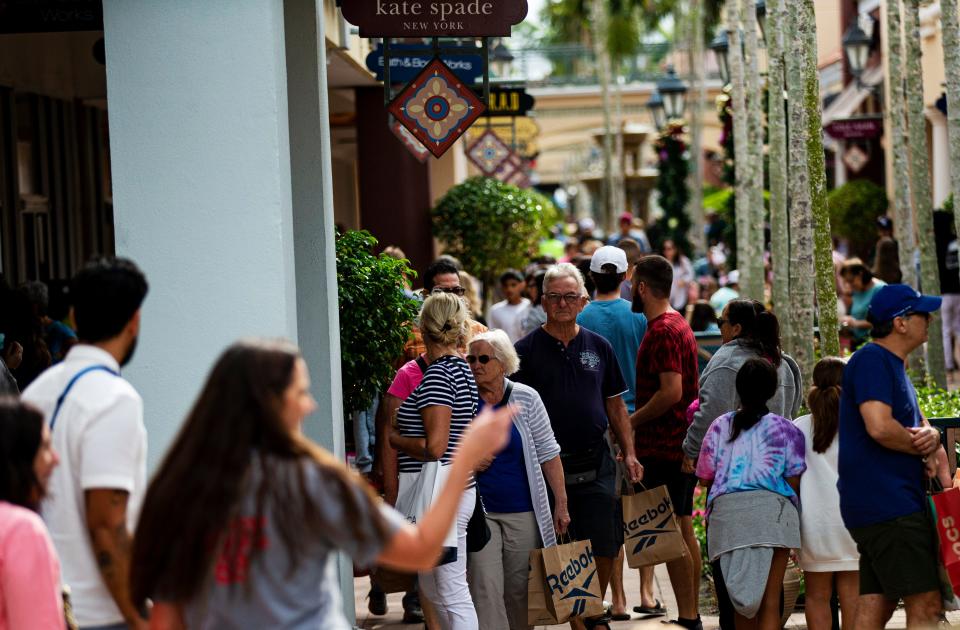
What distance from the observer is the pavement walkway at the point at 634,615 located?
830 cm

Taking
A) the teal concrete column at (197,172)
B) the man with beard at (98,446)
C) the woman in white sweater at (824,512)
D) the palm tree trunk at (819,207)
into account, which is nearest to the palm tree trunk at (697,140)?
the palm tree trunk at (819,207)

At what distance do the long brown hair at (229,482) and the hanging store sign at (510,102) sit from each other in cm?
1341

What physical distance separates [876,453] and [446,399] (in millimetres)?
1946

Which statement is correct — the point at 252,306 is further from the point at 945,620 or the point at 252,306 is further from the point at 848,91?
the point at 848,91

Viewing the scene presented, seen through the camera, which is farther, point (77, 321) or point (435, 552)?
point (77, 321)

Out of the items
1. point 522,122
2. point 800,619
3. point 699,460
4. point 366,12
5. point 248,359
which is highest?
point 522,122

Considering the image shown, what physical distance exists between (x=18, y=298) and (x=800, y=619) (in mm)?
4898

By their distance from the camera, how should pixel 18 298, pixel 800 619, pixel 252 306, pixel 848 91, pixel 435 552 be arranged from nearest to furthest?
pixel 435 552 < pixel 252 306 < pixel 800 619 < pixel 18 298 < pixel 848 91

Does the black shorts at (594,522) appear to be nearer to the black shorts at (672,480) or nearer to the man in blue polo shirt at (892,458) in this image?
the black shorts at (672,480)

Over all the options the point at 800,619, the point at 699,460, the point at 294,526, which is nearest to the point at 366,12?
the point at 699,460

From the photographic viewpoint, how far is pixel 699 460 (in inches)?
285

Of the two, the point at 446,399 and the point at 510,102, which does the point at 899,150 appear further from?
the point at 446,399

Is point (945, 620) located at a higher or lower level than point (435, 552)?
lower

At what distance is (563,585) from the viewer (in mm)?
7211
